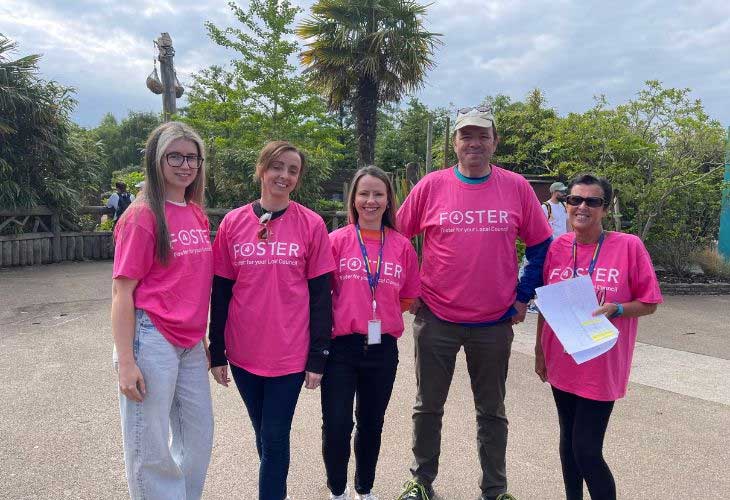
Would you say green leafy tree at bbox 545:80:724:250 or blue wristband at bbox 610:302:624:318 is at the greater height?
green leafy tree at bbox 545:80:724:250

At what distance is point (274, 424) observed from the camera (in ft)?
8.22

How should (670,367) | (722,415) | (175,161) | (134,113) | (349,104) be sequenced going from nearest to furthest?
(175,161) < (722,415) < (670,367) < (349,104) < (134,113)

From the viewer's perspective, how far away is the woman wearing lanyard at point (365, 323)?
2.74m

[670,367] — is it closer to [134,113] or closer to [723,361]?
[723,361]

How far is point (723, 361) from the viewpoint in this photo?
19.4ft

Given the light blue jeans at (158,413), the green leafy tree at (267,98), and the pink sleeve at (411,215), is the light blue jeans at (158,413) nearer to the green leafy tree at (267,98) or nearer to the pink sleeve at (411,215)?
the pink sleeve at (411,215)

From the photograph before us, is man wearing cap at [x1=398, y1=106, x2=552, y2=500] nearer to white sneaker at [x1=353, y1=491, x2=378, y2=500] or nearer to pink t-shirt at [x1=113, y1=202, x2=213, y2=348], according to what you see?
white sneaker at [x1=353, y1=491, x2=378, y2=500]

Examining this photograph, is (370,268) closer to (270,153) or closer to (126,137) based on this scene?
(270,153)

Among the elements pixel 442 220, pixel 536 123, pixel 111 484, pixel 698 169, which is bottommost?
pixel 111 484

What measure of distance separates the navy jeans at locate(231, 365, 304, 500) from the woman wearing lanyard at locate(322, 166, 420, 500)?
0.26m

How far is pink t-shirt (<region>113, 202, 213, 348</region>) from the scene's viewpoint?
2197 millimetres

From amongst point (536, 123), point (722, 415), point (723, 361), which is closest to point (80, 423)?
point (722, 415)

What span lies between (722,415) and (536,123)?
44.6 feet

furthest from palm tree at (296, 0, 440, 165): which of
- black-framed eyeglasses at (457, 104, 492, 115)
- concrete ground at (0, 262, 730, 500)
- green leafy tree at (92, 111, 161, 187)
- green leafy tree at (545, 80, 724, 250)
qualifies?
green leafy tree at (92, 111, 161, 187)
